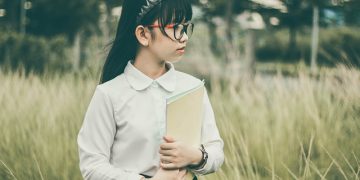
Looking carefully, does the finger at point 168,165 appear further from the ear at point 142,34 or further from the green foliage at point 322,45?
the green foliage at point 322,45

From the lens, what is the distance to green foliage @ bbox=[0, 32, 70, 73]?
10031 mm

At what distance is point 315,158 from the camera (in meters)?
2.96

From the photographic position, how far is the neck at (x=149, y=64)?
1.39 m

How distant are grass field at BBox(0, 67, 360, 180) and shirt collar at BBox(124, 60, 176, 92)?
88 centimetres

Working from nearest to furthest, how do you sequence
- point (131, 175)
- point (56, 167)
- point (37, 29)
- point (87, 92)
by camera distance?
point (131, 175), point (56, 167), point (87, 92), point (37, 29)

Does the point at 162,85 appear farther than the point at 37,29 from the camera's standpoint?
No

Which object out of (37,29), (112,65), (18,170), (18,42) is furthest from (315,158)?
(37,29)

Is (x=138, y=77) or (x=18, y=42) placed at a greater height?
(x=138, y=77)

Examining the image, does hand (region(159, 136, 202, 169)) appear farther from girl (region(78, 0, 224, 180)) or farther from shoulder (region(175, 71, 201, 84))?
shoulder (region(175, 71, 201, 84))

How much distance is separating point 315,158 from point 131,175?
192cm

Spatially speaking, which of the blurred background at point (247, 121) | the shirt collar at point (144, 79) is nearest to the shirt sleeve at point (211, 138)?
the shirt collar at point (144, 79)

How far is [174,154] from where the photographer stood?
1237 mm

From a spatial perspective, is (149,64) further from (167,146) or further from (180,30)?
(167,146)

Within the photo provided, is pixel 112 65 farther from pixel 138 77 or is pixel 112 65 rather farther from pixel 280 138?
pixel 280 138
